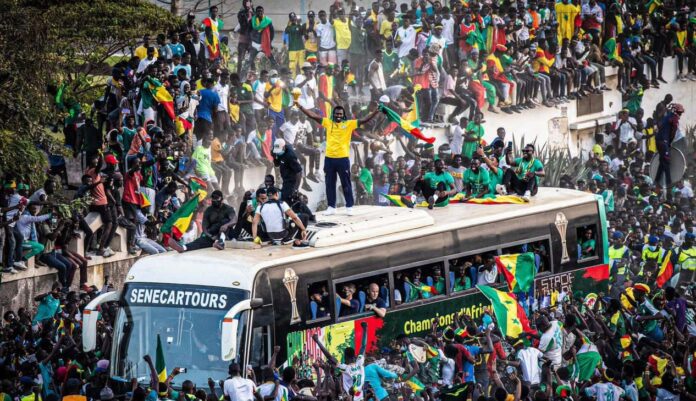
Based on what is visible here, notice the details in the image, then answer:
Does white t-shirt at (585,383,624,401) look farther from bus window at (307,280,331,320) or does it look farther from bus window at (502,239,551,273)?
bus window at (502,239,551,273)

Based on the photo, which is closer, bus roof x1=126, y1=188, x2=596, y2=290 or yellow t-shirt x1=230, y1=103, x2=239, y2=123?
bus roof x1=126, y1=188, x2=596, y2=290

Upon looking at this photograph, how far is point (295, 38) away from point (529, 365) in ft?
41.6

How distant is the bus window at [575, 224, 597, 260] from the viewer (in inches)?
789

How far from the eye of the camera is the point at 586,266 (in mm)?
20031

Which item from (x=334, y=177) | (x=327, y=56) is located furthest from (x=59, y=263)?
(x=327, y=56)

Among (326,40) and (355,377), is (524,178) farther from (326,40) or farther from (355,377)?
(326,40)

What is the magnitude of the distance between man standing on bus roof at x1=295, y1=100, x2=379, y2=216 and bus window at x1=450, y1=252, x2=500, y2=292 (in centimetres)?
151

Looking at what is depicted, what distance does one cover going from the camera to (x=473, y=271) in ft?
60.3

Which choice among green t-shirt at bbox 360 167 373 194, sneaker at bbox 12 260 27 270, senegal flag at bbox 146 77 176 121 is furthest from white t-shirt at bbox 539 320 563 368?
green t-shirt at bbox 360 167 373 194

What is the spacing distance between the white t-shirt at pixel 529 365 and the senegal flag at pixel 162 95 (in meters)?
8.78

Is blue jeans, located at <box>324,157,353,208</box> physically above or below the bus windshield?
above

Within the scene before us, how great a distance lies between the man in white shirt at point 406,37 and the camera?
90.4 ft

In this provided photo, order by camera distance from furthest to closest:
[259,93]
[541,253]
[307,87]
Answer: [307,87] → [259,93] → [541,253]

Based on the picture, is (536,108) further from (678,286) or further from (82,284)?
(82,284)
